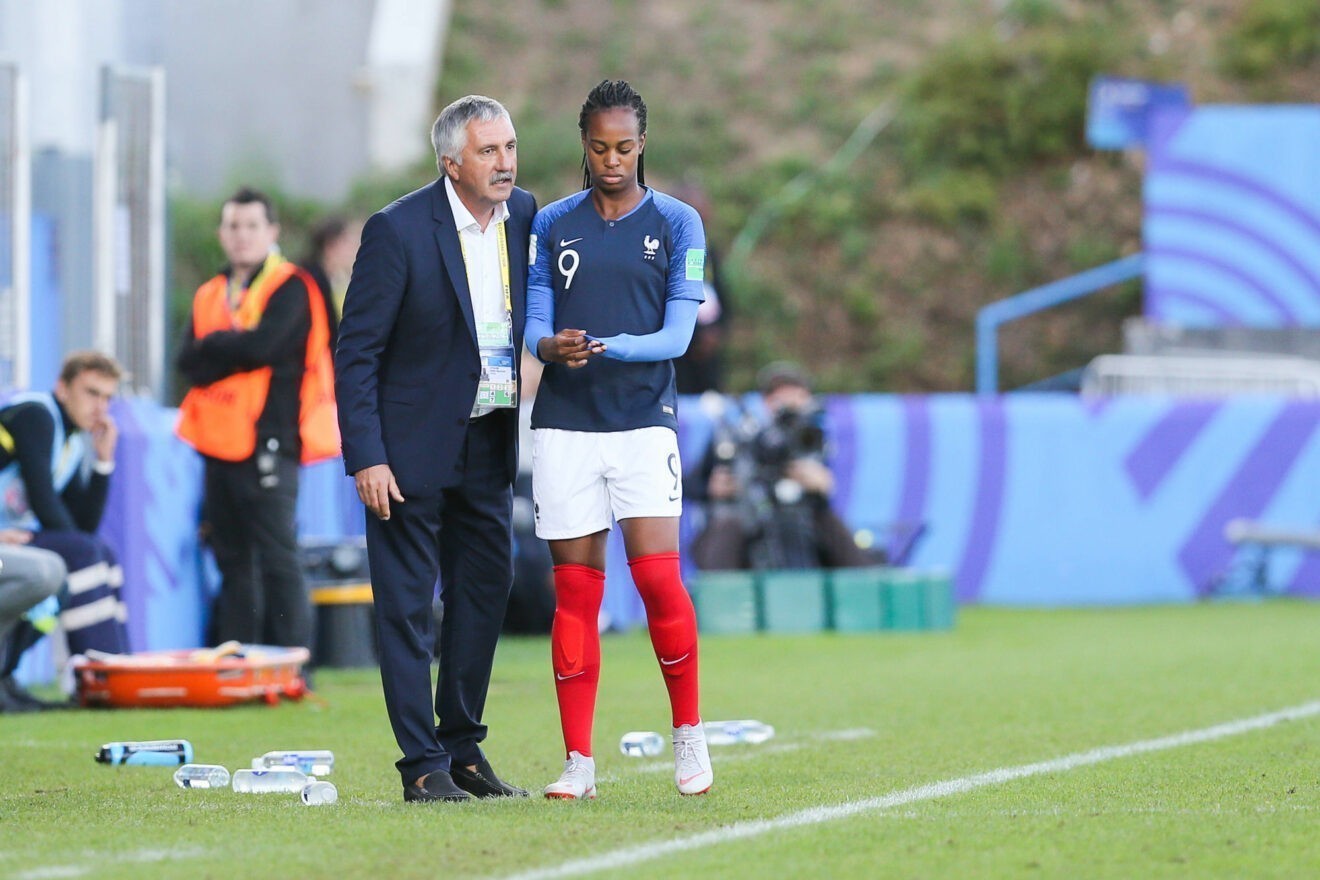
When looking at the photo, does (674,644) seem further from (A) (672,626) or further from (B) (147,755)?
(B) (147,755)

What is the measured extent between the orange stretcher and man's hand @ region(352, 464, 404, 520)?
3558mm

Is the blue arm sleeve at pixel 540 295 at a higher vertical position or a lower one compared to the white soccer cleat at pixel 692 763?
higher

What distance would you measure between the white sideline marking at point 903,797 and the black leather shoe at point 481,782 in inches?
39.4

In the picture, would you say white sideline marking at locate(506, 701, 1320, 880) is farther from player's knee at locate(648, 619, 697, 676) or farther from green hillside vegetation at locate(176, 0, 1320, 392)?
green hillside vegetation at locate(176, 0, 1320, 392)

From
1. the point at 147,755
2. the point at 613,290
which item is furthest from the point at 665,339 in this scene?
the point at 147,755

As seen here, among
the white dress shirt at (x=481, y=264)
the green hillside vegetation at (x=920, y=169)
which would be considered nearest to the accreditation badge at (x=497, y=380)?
the white dress shirt at (x=481, y=264)

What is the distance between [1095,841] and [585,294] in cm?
210

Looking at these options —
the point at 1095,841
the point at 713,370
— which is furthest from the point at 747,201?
the point at 1095,841

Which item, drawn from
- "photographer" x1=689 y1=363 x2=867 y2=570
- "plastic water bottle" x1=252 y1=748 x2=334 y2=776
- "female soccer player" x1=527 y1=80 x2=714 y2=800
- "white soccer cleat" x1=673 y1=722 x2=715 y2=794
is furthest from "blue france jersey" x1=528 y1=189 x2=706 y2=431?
"photographer" x1=689 y1=363 x2=867 y2=570

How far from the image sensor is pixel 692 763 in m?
6.22

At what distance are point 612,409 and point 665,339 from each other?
250 mm

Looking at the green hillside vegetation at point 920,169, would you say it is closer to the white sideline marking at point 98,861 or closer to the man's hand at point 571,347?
the man's hand at point 571,347

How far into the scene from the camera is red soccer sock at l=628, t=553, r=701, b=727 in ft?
20.5

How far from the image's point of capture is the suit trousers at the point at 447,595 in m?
6.27
